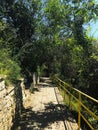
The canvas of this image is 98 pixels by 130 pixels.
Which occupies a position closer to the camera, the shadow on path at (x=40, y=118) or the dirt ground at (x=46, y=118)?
the dirt ground at (x=46, y=118)

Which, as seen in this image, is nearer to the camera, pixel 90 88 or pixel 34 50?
pixel 90 88

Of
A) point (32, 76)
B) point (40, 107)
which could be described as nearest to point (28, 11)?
point (32, 76)

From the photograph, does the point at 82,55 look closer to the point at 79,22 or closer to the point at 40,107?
the point at 79,22

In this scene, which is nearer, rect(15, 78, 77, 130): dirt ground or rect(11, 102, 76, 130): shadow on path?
rect(15, 78, 77, 130): dirt ground

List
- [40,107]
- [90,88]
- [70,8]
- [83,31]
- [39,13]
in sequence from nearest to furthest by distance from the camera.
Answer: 1. [40,107]
2. [83,31]
3. [70,8]
4. [90,88]
5. [39,13]

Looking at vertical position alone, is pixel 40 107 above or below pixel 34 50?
below

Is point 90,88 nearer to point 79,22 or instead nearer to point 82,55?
point 82,55

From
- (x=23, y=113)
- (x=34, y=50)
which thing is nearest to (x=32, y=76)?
(x=34, y=50)

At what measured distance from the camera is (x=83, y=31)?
12328 mm

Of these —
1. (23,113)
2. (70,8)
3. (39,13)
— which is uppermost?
(39,13)

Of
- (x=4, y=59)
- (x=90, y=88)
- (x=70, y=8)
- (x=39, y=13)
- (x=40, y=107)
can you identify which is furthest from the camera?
(x=39, y=13)

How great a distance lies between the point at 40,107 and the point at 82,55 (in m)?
3.68

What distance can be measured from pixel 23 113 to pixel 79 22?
17.8 feet

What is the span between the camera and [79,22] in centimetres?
1255
